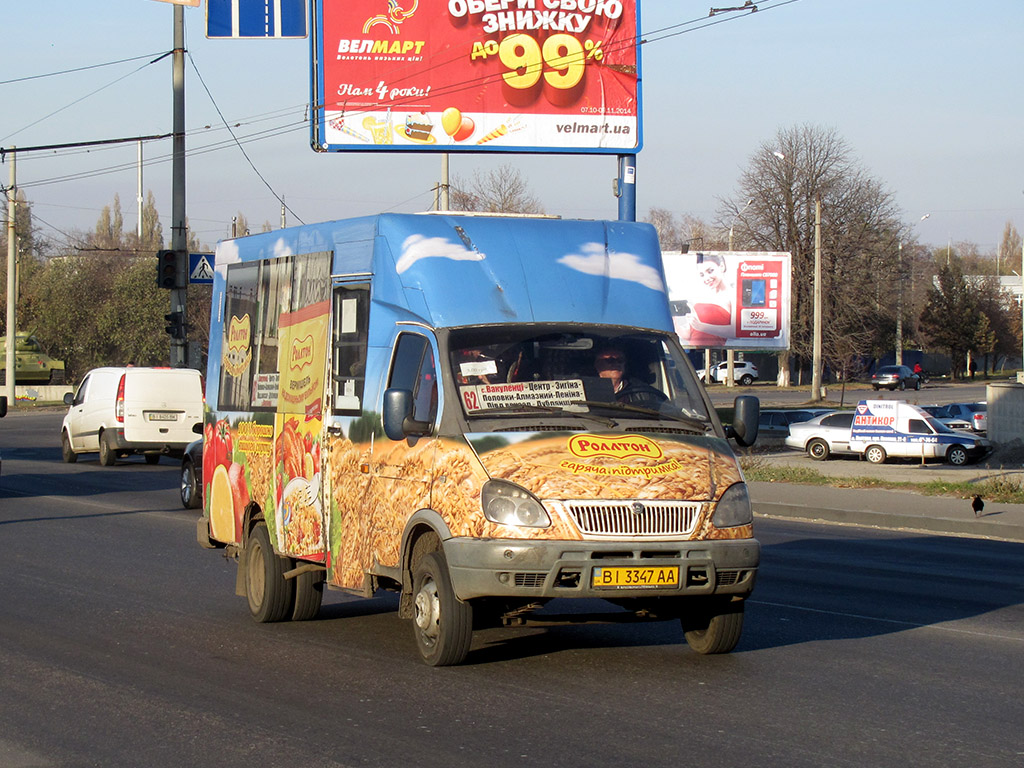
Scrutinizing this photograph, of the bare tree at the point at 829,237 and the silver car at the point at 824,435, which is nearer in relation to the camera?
the silver car at the point at 824,435

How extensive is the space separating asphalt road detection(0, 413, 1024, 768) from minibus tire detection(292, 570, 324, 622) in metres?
0.10

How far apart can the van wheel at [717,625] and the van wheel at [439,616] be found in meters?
1.43

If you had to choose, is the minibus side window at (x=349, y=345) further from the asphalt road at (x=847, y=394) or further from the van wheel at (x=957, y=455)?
the asphalt road at (x=847, y=394)

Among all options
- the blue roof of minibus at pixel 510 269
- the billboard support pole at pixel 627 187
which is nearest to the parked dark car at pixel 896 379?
the billboard support pole at pixel 627 187

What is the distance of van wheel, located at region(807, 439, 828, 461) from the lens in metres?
36.3

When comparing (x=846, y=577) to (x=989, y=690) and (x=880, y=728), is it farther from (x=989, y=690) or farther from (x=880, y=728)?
(x=880, y=728)

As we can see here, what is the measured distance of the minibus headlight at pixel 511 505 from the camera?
7148 millimetres

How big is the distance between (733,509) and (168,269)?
22679 millimetres

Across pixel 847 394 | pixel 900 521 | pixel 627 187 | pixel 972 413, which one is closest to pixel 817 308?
pixel 972 413

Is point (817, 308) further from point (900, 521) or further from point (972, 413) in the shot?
point (900, 521)

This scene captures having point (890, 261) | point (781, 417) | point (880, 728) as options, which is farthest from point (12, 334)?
point (880, 728)

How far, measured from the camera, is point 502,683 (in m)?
7.41

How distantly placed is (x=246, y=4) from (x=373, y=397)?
62.1 feet

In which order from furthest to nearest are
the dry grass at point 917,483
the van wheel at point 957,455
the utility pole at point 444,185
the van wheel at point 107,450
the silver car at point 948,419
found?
the silver car at point 948,419, the utility pole at point 444,185, the van wheel at point 957,455, the van wheel at point 107,450, the dry grass at point 917,483
